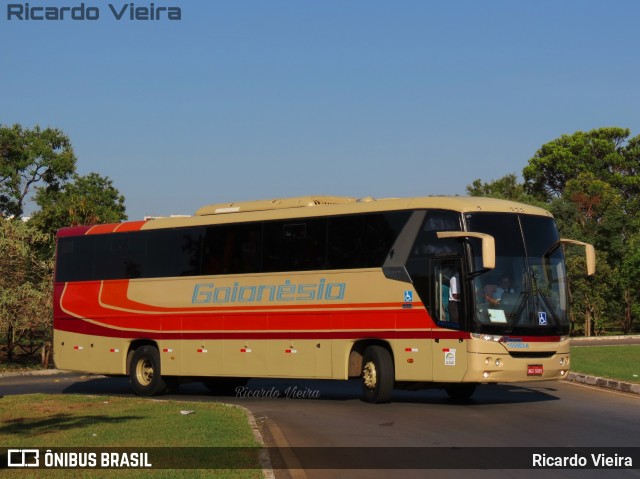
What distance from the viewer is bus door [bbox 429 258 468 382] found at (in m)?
19.1

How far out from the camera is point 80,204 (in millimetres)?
44938

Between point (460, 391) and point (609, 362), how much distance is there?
12690mm

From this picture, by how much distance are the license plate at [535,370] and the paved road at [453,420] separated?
2.10 feet

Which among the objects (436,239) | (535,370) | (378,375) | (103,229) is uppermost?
(103,229)

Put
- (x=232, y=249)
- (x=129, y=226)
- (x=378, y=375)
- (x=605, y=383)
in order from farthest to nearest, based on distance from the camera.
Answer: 1. (x=129, y=226)
2. (x=605, y=383)
3. (x=232, y=249)
4. (x=378, y=375)

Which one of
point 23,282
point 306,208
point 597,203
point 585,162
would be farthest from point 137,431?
point 585,162

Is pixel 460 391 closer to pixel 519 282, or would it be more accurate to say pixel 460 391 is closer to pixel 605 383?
pixel 519 282

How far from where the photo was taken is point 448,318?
763 inches

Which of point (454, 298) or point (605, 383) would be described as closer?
point (454, 298)

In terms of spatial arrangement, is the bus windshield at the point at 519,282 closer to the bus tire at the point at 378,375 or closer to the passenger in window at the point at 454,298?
the passenger in window at the point at 454,298

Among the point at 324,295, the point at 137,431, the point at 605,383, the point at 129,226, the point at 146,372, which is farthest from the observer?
the point at 129,226

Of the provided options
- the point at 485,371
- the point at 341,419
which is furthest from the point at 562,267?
the point at 341,419

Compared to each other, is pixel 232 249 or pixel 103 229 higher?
pixel 103 229

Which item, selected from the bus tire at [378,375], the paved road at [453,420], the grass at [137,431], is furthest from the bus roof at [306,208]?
the grass at [137,431]
